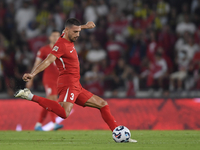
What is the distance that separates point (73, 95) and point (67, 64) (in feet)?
1.77

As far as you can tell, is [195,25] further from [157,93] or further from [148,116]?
[148,116]

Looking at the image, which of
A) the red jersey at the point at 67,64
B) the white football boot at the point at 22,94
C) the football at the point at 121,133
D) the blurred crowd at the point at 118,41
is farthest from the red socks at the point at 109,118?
the blurred crowd at the point at 118,41

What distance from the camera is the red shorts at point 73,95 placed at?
6.45 metres

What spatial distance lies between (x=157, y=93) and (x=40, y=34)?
511cm

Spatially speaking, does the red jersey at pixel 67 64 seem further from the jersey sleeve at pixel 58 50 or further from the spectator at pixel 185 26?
the spectator at pixel 185 26

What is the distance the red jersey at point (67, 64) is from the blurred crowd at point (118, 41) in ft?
15.2

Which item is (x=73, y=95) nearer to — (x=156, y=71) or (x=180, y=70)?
(x=156, y=71)

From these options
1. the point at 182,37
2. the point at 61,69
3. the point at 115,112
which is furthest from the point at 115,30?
the point at 61,69

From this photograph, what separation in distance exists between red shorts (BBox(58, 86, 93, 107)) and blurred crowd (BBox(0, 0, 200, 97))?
467 cm

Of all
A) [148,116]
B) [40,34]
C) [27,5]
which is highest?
[27,5]

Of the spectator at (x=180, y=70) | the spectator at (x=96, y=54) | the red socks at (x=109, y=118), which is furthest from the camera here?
the spectator at (x=96, y=54)

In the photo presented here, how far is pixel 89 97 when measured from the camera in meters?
6.65

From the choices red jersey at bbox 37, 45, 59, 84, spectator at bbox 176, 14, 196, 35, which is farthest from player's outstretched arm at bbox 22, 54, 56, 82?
spectator at bbox 176, 14, 196, 35

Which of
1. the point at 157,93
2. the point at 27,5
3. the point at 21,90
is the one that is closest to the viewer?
the point at 21,90
